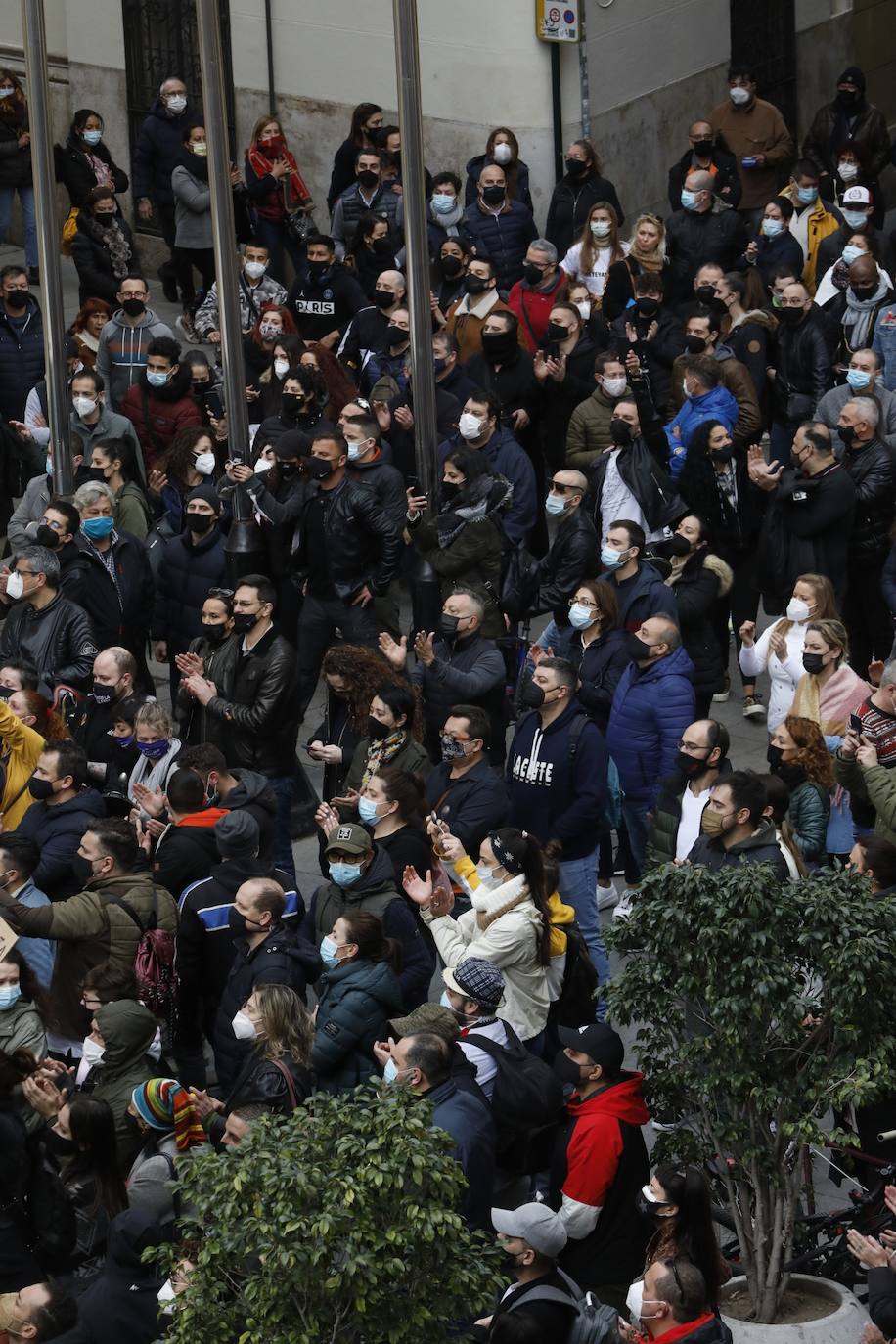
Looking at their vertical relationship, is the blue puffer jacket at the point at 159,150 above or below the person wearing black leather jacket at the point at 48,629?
above

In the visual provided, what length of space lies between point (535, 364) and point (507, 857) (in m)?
6.43

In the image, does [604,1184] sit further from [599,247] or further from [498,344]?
[599,247]

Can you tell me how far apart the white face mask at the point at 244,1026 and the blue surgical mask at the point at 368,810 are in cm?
149

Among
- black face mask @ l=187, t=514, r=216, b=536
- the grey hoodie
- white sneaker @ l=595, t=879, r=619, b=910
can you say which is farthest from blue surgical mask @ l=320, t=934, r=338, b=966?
the grey hoodie

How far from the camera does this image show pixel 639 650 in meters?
10.8

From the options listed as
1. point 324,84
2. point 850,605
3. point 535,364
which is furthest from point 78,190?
point 850,605

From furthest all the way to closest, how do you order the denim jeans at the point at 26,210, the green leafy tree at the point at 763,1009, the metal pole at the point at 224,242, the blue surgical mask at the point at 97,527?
the denim jeans at the point at 26,210 → the metal pole at the point at 224,242 → the blue surgical mask at the point at 97,527 → the green leafy tree at the point at 763,1009

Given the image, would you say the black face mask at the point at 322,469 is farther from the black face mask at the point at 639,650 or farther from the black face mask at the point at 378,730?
the black face mask at the point at 639,650

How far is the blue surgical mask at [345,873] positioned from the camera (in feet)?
30.7

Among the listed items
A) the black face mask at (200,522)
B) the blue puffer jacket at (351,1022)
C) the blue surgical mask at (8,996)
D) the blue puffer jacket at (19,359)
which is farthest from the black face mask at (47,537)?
the blue puffer jacket at (351,1022)

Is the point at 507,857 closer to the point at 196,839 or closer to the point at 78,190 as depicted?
the point at 196,839

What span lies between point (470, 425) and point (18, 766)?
3.63 meters

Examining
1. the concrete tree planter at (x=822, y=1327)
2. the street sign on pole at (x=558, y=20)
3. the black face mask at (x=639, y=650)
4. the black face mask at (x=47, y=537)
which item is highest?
the street sign on pole at (x=558, y=20)

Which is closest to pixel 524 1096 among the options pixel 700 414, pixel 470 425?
pixel 470 425
